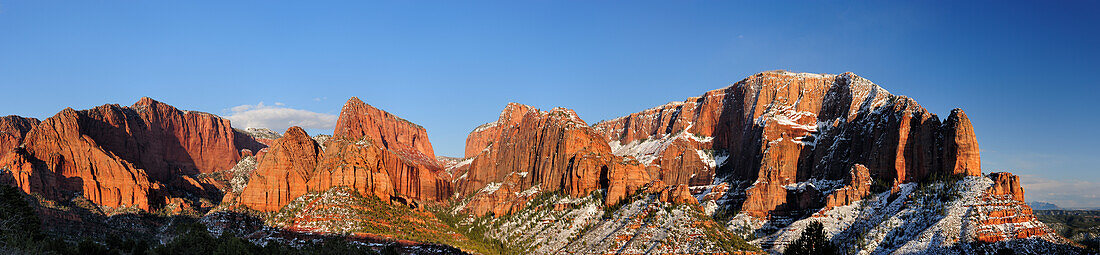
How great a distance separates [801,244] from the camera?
114625 mm

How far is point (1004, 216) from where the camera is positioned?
166 metres

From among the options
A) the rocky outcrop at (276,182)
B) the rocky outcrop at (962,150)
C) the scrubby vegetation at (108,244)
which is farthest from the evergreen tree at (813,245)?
the rocky outcrop at (276,182)

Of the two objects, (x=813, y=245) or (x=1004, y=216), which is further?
(x=1004, y=216)

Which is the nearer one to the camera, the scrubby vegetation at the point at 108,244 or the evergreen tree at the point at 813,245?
the scrubby vegetation at the point at 108,244

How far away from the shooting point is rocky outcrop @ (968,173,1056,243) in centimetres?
16100

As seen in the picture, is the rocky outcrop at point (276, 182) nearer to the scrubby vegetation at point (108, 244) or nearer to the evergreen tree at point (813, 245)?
the scrubby vegetation at point (108, 244)

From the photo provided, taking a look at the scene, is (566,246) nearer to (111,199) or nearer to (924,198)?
(924,198)

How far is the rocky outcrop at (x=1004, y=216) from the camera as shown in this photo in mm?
161000

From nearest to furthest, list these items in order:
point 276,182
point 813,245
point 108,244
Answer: point 813,245 → point 108,244 → point 276,182

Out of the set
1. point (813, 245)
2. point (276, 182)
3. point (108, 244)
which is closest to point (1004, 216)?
point (813, 245)

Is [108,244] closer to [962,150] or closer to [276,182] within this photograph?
[276,182]

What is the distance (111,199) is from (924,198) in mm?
190059

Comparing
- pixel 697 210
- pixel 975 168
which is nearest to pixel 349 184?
pixel 697 210

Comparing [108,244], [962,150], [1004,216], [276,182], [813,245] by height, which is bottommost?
[813,245]
